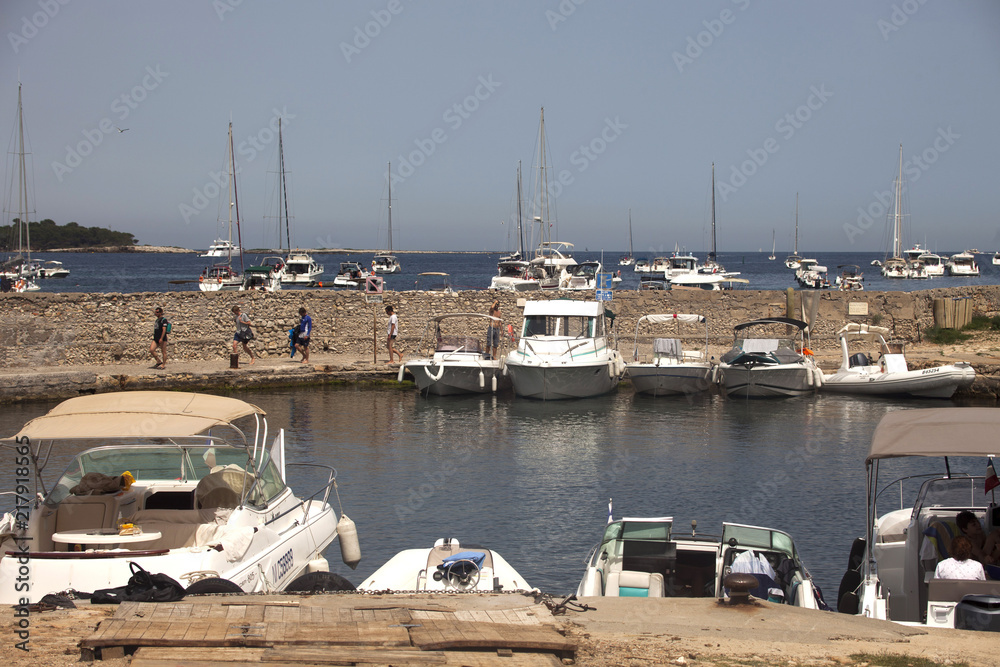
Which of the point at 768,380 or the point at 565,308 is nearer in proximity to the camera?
the point at 768,380

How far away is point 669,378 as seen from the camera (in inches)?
891

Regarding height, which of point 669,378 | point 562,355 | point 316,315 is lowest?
point 669,378

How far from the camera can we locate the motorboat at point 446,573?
7910mm

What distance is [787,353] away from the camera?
77.3 feet

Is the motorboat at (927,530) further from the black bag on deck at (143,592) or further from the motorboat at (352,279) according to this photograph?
the motorboat at (352,279)

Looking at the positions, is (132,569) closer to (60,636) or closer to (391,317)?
(60,636)

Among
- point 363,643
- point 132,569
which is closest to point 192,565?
point 132,569

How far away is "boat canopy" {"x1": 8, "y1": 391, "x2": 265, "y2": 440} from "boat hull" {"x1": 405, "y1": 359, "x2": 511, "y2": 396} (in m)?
13.3

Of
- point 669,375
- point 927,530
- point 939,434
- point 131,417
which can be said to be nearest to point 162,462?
point 131,417

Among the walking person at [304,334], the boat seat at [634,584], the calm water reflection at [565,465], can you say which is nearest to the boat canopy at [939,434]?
the boat seat at [634,584]

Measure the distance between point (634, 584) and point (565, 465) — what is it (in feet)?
26.3

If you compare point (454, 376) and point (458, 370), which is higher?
point (458, 370)

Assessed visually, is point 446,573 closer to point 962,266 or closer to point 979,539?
point 979,539

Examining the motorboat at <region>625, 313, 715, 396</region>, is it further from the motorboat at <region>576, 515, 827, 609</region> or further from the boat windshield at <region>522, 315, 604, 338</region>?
the motorboat at <region>576, 515, 827, 609</region>
